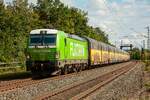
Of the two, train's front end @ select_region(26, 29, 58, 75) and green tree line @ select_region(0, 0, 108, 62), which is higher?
green tree line @ select_region(0, 0, 108, 62)

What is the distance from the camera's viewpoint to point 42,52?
28.0 metres

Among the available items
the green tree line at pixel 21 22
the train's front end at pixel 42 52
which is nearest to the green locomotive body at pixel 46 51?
the train's front end at pixel 42 52

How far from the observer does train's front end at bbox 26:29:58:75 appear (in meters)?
27.8

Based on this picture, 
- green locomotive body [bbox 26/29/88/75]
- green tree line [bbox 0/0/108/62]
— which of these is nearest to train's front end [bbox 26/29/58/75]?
green locomotive body [bbox 26/29/88/75]

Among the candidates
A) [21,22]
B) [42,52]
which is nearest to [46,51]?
[42,52]

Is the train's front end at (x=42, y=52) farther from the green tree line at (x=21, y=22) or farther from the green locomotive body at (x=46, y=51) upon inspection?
the green tree line at (x=21, y=22)

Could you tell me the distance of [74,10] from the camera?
303 feet

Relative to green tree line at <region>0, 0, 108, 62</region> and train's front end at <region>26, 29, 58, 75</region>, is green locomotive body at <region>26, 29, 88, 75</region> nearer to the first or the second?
train's front end at <region>26, 29, 58, 75</region>

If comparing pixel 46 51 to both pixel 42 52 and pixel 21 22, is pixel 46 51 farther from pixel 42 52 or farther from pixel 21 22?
pixel 21 22

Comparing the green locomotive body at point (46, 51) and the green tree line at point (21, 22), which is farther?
the green tree line at point (21, 22)

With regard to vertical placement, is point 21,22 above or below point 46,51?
above

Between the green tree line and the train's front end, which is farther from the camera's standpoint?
the green tree line

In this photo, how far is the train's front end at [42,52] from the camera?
27.8 m

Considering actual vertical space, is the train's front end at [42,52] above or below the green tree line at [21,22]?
below
